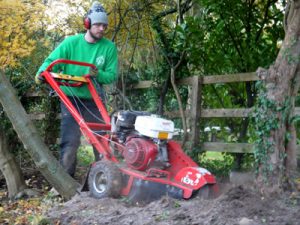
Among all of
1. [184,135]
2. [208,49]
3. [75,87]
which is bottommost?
[184,135]

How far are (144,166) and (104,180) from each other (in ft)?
1.42

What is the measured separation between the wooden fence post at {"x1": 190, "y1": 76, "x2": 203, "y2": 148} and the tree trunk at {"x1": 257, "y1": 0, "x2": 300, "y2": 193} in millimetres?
2333

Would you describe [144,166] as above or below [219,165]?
above

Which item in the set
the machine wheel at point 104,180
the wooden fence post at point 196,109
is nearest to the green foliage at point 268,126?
the machine wheel at point 104,180

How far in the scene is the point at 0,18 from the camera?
20.3 ft

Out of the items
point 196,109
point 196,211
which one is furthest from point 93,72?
point 196,211

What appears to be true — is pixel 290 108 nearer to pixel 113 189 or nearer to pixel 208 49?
pixel 113 189

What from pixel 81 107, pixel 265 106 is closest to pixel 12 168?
pixel 81 107

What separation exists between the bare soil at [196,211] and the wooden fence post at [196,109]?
7.52 ft

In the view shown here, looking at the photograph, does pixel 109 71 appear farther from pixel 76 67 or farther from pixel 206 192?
pixel 206 192

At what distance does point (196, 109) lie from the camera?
6.54 metres

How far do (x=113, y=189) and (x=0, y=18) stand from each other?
9.74ft

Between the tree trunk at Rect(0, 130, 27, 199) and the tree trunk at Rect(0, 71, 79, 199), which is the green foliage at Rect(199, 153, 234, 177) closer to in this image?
the tree trunk at Rect(0, 71, 79, 199)

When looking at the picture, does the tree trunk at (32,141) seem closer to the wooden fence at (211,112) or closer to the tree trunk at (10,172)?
the tree trunk at (10,172)
